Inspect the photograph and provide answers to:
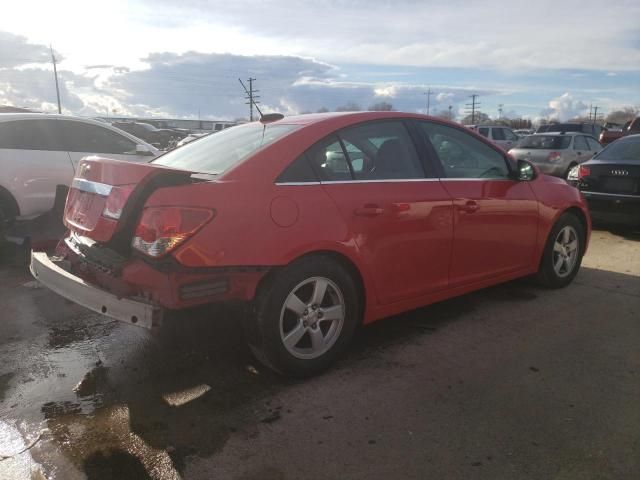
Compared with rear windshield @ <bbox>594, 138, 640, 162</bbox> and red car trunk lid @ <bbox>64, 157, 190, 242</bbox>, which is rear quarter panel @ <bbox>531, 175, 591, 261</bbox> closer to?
red car trunk lid @ <bbox>64, 157, 190, 242</bbox>

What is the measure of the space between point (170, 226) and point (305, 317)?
0.97 metres

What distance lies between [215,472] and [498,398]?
1634 mm

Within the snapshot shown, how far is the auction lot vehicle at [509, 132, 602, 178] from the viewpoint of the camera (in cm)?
1323

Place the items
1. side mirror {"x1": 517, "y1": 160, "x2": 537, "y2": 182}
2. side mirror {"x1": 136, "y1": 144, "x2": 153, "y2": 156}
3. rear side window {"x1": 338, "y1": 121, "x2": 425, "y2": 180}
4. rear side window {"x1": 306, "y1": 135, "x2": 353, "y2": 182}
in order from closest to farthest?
rear side window {"x1": 306, "y1": 135, "x2": 353, "y2": 182}
rear side window {"x1": 338, "y1": 121, "x2": 425, "y2": 180}
side mirror {"x1": 517, "y1": 160, "x2": 537, "y2": 182}
side mirror {"x1": 136, "y1": 144, "x2": 153, "y2": 156}

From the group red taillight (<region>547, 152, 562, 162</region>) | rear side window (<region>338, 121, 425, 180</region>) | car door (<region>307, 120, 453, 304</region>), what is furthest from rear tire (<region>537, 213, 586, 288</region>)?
red taillight (<region>547, 152, 562, 162</region>)

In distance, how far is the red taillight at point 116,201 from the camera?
2.86 m

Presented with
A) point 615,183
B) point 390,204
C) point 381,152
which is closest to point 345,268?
point 390,204

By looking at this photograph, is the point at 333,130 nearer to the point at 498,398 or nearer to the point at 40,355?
the point at 498,398

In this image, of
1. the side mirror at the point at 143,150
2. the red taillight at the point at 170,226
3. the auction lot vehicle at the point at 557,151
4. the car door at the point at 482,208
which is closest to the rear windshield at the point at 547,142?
the auction lot vehicle at the point at 557,151

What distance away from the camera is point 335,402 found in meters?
2.96

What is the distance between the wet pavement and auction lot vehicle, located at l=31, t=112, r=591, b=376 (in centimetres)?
25

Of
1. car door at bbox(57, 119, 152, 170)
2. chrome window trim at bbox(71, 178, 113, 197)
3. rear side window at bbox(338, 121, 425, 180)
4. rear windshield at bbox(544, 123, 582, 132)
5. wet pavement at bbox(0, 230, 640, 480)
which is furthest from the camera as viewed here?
rear windshield at bbox(544, 123, 582, 132)

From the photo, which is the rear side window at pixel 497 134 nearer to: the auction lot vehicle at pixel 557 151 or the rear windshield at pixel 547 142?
the auction lot vehicle at pixel 557 151

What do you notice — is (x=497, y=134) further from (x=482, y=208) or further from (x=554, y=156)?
(x=482, y=208)
